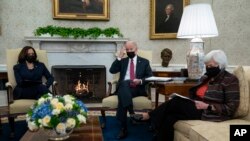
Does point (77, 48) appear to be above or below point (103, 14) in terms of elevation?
below

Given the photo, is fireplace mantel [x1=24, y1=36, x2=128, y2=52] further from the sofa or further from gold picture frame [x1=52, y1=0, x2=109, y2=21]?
the sofa

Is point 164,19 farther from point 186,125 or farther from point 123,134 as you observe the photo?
point 186,125

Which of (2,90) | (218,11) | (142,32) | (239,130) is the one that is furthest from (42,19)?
(239,130)

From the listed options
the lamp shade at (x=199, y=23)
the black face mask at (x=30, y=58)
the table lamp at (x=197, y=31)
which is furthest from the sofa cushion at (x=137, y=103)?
the black face mask at (x=30, y=58)

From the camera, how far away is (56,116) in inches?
72.6

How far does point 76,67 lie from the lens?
5.09m

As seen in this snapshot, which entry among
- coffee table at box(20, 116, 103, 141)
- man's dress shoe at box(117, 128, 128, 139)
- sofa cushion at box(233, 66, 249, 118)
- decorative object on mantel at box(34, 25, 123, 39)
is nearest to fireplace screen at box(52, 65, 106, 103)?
decorative object on mantel at box(34, 25, 123, 39)

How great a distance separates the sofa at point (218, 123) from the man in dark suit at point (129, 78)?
839mm

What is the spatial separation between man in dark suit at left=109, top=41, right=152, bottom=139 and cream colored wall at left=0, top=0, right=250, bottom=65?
5.66ft

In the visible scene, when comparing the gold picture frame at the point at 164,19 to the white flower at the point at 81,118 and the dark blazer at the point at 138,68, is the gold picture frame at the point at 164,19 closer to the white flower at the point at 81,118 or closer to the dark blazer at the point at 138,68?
the dark blazer at the point at 138,68

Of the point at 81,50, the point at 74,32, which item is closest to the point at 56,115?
the point at 74,32

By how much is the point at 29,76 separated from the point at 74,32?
60.6 inches

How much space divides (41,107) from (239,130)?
1435 mm

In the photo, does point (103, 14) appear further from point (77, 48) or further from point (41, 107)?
point (41, 107)
